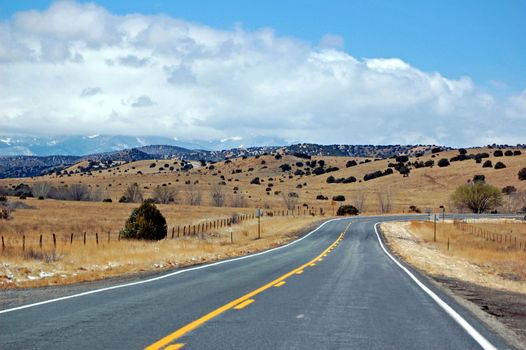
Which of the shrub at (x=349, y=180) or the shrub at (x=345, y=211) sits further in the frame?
the shrub at (x=349, y=180)

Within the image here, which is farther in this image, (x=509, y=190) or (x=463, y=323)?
(x=509, y=190)

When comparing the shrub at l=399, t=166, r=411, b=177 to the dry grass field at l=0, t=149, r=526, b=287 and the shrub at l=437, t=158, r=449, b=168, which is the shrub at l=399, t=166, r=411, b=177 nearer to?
the dry grass field at l=0, t=149, r=526, b=287

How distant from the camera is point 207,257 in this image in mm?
25109

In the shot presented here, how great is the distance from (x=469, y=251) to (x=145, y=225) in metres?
21.3

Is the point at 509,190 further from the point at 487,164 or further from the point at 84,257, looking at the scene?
the point at 84,257

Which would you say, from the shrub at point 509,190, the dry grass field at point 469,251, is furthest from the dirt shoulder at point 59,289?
the shrub at point 509,190

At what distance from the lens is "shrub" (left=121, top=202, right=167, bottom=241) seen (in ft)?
122

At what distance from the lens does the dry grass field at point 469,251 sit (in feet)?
73.5

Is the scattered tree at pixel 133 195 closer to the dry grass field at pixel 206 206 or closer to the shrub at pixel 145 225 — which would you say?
the dry grass field at pixel 206 206

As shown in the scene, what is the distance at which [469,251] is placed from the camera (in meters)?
37.2

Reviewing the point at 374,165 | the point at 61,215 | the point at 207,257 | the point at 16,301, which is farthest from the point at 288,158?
the point at 16,301

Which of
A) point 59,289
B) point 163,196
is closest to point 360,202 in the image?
point 163,196

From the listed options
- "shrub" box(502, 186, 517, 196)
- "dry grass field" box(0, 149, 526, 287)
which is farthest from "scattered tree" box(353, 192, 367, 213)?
"shrub" box(502, 186, 517, 196)

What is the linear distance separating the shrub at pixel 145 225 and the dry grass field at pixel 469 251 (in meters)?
15.6
